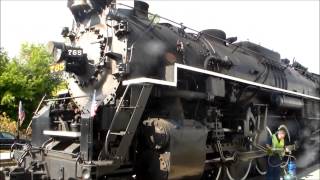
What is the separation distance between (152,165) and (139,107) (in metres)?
1.01

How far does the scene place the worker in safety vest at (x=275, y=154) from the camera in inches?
340

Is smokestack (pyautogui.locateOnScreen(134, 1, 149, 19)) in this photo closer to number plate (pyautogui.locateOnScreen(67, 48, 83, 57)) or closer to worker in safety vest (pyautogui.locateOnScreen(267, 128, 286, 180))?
number plate (pyautogui.locateOnScreen(67, 48, 83, 57))

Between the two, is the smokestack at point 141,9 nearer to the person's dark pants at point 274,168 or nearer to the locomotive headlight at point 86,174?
Result: the locomotive headlight at point 86,174

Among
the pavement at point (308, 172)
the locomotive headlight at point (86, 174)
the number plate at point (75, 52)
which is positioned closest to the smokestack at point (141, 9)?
the number plate at point (75, 52)

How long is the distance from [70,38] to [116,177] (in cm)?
308

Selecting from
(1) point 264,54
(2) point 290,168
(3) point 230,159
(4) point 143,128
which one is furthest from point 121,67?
(1) point 264,54

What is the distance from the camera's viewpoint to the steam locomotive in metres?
5.71

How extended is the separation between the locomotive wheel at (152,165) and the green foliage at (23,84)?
A: 19461mm

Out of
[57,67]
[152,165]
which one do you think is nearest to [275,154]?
[152,165]

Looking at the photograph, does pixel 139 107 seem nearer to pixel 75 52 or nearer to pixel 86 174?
pixel 86 174

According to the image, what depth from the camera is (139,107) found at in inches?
227

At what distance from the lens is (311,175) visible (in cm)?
1041

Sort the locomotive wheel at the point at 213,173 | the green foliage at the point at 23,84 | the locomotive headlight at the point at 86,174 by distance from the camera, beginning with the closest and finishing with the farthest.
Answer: the locomotive headlight at the point at 86,174
the locomotive wheel at the point at 213,173
the green foliage at the point at 23,84

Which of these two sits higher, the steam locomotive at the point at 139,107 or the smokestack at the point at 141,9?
the smokestack at the point at 141,9
